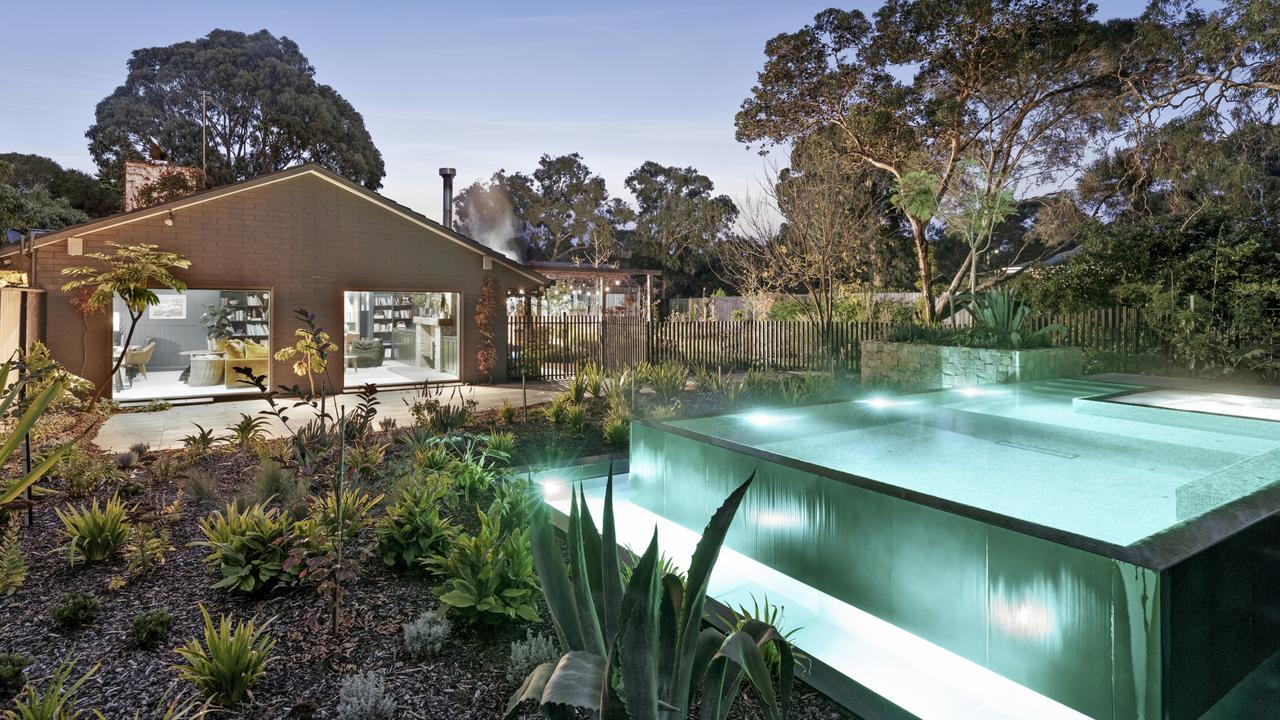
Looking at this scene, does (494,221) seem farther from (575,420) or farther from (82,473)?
(82,473)

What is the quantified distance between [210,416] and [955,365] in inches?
416

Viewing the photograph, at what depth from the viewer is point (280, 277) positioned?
1212cm

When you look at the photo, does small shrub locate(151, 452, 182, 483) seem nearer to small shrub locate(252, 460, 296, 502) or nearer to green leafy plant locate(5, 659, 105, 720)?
small shrub locate(252, 460, 296, 502)

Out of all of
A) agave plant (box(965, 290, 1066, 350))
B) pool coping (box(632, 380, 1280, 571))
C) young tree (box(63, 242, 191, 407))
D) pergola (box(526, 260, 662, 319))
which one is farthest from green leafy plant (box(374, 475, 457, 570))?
pergola (box(526, 260, 662, 319))

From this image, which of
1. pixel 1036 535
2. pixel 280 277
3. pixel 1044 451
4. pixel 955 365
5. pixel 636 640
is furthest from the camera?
pixel 280 277

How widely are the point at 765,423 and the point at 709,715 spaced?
4.22 meters

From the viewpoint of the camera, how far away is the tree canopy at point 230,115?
104 feet

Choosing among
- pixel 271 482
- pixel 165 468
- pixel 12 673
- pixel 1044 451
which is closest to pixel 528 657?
pixel 12 673

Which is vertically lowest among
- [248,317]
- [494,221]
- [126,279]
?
[248,317]

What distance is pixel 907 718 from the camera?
98.3 inches

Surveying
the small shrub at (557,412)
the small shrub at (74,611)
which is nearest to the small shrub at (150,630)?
the small shrub at (74,611)

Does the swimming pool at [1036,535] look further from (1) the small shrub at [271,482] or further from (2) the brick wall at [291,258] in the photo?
(2) the brick wall at [291,258]

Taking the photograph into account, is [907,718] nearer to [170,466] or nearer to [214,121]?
[170,466]

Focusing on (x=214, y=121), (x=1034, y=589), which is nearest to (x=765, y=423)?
(x=1034, y=589)
